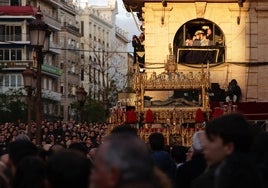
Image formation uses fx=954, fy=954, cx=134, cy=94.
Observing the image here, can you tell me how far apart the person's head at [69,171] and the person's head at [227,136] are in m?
0.95

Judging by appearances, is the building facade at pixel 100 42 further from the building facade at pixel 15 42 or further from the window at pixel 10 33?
the window at pixel 10 33

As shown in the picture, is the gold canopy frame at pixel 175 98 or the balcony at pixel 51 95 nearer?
the gold canopy frame at pixel 175 98

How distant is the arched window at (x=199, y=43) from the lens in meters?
31.8

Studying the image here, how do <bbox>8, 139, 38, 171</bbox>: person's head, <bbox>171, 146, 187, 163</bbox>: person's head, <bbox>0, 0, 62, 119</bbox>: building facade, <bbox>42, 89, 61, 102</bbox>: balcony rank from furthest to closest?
<bbox>42, 89, 61, 102</bbox>: balcony < <bbox>0, 0, 62, 119</bbox>: building facade < <bbox>171, 146, 187, 163</bbox>: person's head < <bbox>8, 139, 38, 171</bbox>: person's head

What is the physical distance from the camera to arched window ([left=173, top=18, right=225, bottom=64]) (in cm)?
3178

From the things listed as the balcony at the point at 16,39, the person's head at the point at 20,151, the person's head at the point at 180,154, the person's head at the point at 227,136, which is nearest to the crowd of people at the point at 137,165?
the person's head at the point at 227,136

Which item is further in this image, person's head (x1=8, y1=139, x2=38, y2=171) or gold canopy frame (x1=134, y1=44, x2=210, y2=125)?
gold canopy frame (x1=134, y1=44, x2=210, y2=125)

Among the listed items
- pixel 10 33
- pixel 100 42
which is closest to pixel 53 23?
pixel 10 33

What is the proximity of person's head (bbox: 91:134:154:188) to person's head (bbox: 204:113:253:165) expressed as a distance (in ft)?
6.77

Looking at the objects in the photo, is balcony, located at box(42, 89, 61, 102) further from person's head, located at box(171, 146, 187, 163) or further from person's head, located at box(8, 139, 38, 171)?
person's head, located at box(8, 139, 38, 171)

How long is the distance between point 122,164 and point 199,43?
27442 mm

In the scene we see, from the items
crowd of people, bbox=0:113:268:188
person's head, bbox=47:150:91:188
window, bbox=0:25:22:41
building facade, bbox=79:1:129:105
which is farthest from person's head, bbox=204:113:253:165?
building facade, bbox=79:1:129:105

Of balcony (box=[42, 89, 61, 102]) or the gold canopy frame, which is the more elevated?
the gold canopy frame

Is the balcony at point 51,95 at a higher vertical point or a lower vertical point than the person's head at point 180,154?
lower
